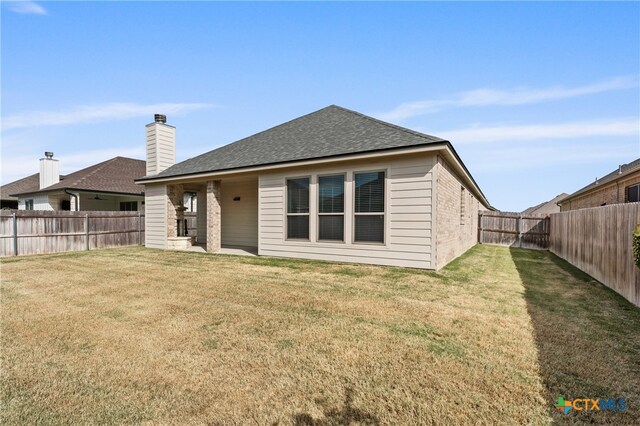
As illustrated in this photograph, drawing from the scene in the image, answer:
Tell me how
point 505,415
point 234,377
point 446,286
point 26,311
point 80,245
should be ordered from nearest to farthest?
point 505,415, point 234,377, point 26,311, point 446,286, point 80,245

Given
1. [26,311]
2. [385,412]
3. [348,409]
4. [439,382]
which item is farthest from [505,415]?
[26,311]

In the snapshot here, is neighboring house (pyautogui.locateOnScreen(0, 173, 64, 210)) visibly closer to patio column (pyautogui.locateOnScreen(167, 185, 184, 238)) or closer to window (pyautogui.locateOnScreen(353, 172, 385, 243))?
patio column (pyautogui.locateOnScreen(167, 185, 184, 238))

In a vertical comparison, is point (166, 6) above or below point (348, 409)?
above

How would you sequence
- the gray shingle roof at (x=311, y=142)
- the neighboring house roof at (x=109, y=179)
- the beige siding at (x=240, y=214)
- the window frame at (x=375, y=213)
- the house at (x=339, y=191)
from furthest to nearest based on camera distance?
the neighboring house roof at (x=109, y=179) < the beige siding at (x=240, y=214) < the gray shingle roof at (x=311, y=142) < the window frame at (x=375, y=213) < the house at (x=339, y=191)

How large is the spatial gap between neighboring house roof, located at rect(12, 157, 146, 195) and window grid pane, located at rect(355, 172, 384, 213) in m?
16.7

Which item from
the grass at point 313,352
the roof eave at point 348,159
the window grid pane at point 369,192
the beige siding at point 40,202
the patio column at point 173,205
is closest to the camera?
the grass at point 313,352

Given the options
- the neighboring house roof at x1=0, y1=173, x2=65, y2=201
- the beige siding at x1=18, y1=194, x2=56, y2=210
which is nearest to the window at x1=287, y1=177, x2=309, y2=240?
the beige siding at x1=18, y1=194, x2=56, y2=210

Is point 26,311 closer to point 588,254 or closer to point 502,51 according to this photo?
point 502,51

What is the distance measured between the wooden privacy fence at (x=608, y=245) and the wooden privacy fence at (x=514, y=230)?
21.2 ft

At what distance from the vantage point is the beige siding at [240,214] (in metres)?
13.8

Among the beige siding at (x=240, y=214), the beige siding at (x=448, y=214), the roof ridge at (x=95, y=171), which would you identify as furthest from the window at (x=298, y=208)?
the roof ridge at (x=95, y=171)

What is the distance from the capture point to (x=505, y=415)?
2.24 metres

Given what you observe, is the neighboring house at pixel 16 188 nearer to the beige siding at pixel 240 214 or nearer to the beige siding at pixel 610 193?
the beige siding at pixel 240 214

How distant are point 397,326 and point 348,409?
6.30 ft
